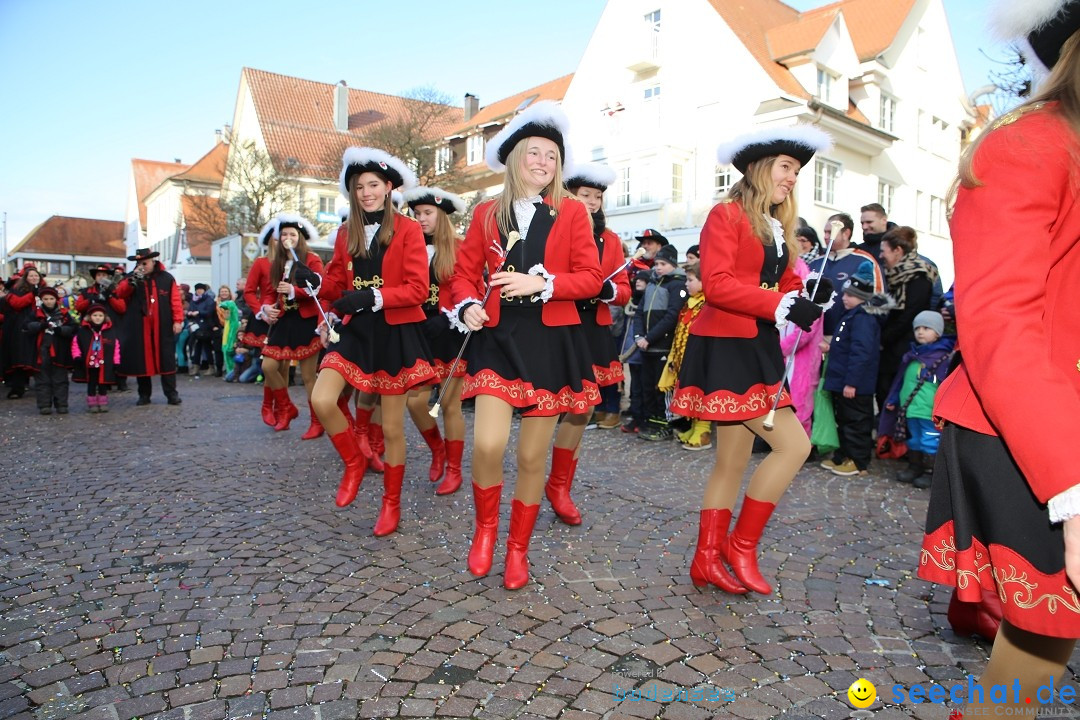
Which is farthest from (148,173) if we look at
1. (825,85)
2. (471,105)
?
(825,85)

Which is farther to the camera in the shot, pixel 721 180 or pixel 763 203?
pixel 721 180

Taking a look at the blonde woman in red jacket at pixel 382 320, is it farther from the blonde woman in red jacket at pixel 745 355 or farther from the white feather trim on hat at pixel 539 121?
the blonde woman in red jacket at pixel 745 355

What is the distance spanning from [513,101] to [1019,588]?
39.3 m

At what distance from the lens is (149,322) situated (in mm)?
10703

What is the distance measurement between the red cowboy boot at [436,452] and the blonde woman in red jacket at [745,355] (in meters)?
2.83

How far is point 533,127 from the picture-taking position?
377cm

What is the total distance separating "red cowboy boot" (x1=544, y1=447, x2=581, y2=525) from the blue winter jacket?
117 inches

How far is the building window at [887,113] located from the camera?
26562mm

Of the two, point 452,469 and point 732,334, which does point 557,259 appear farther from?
point 452,469

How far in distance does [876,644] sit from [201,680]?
2760 mm

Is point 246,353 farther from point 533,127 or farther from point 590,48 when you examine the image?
point 590,48

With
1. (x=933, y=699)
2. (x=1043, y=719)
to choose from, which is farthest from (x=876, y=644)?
(x=1043, y=719)

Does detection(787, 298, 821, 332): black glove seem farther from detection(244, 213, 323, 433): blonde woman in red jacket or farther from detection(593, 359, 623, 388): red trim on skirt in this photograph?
detection(244, 213, 323, 433): blonde woman in red jacket

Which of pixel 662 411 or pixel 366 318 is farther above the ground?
pixel 366 318
